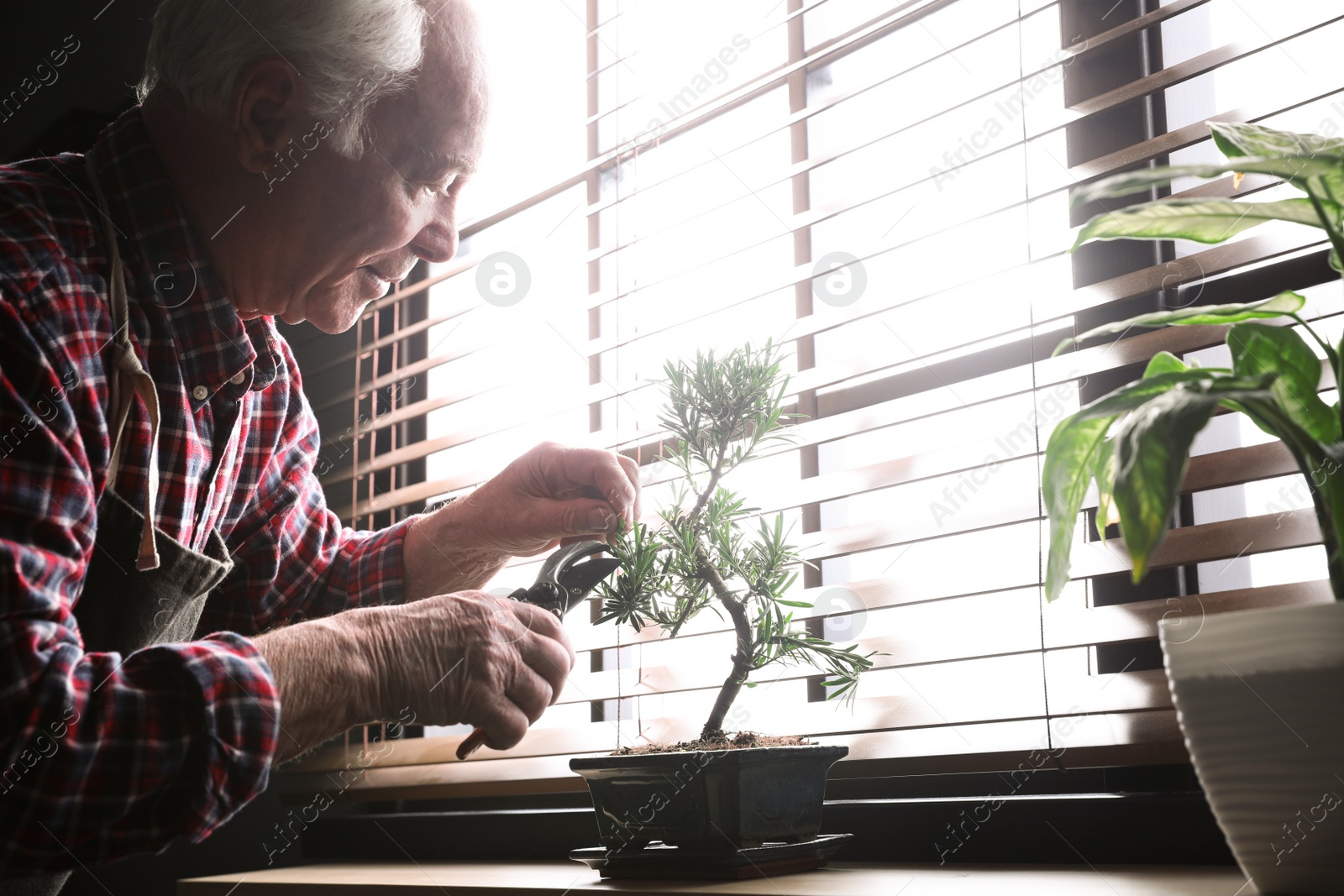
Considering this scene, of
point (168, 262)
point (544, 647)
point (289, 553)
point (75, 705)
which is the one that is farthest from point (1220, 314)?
point (289, 553)

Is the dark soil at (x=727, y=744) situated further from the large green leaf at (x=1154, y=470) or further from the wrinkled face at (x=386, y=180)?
the wrinkled face at (x=386, y=180)

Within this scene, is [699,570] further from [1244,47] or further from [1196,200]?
[1244,47]

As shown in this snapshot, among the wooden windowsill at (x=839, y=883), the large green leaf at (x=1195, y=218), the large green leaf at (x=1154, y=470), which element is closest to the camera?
the large green leaf at (x=1154, y=470)

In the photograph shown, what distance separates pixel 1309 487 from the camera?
26.4 inches

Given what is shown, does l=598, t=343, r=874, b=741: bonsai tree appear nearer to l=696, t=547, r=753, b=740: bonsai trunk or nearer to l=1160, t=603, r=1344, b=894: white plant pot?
l=696, t=547, r=753, b=740: bonsai trunk

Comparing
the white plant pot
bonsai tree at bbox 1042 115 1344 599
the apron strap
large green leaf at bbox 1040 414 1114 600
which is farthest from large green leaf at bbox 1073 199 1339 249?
the apron strap

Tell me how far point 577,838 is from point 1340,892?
38.0 inches

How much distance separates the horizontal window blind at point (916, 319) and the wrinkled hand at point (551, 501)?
187 mm

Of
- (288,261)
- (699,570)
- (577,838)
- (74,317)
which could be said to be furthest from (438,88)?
(577,838)

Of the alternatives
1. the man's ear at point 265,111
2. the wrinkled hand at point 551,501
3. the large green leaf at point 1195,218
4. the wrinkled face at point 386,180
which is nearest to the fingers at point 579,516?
the wrinkled hand at point 551,501

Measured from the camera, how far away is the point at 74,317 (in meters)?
0.92

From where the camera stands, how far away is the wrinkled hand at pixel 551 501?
1144 mm

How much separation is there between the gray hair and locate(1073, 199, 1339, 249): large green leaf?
2.44ft

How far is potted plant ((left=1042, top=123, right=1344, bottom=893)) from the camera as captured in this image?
0.60m
